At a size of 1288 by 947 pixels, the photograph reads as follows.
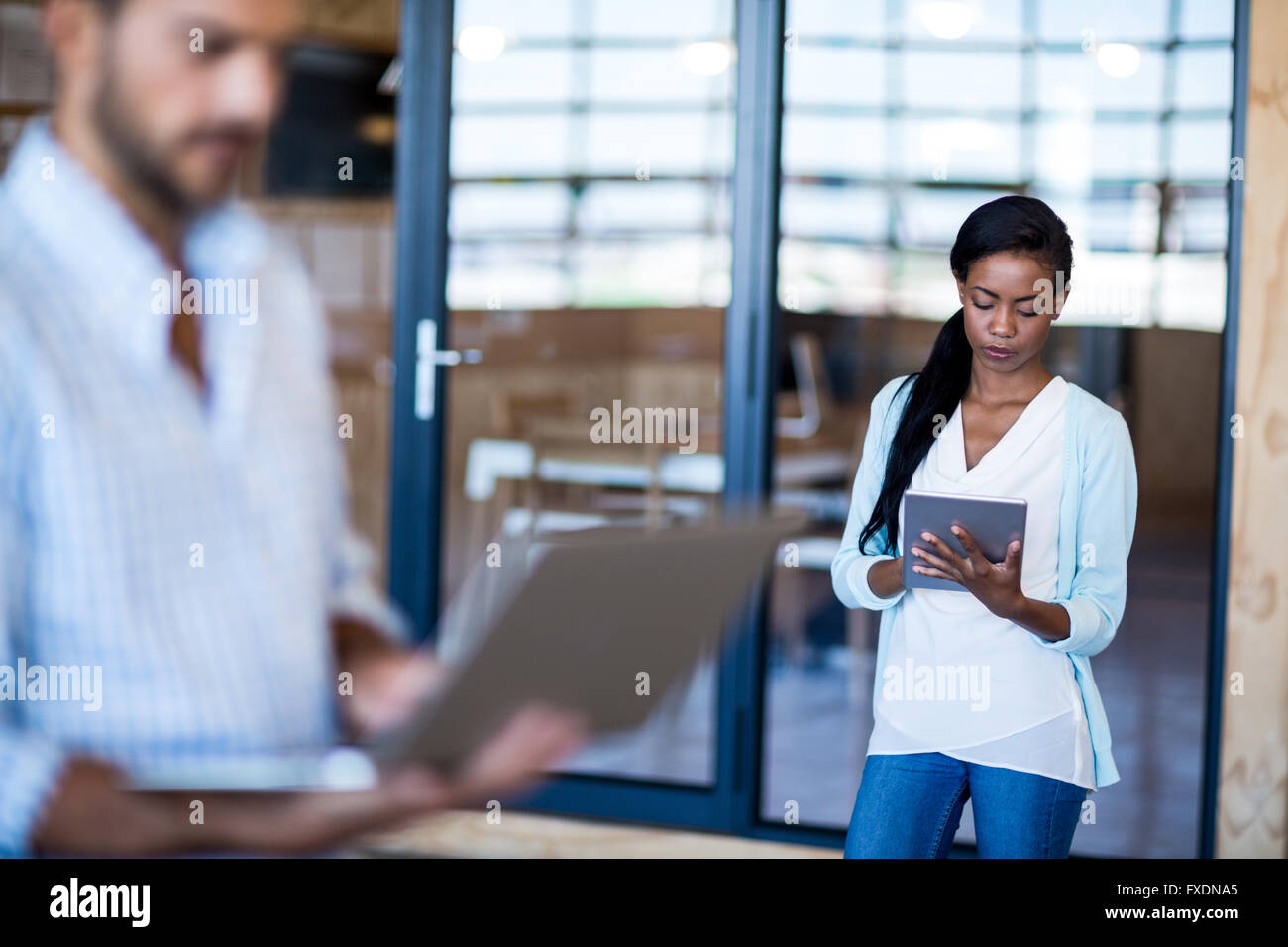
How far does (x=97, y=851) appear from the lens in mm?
1201

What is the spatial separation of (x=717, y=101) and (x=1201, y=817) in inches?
134

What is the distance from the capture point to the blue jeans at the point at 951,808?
1.88m

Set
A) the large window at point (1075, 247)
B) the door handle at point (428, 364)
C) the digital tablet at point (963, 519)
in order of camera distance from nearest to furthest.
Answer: the digital tablet at point (963, 519) → the door handle at point (428, 364) → the large window at point (1075, 247)

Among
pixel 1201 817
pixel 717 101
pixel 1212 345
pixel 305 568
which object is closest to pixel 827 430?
pixel 717 101

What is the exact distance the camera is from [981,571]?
181 cm

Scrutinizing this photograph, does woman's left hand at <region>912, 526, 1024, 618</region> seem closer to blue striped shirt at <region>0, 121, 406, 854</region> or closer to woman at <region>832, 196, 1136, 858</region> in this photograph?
woman at <region>832, 196, 1136, 858</region>

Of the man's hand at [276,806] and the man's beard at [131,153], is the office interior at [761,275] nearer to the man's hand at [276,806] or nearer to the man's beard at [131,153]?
the man's hand at [276,806]

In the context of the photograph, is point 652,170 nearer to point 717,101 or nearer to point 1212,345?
point 717,101

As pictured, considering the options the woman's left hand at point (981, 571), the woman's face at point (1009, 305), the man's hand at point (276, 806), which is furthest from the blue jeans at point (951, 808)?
the man's hand at point (276, 806)

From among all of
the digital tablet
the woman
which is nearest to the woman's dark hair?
the woman

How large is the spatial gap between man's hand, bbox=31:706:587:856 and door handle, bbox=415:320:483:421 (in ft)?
7.69

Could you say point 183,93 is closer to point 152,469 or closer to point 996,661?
point 152,469

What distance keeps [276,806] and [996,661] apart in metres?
1.10

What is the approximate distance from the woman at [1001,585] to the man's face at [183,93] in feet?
3.46
